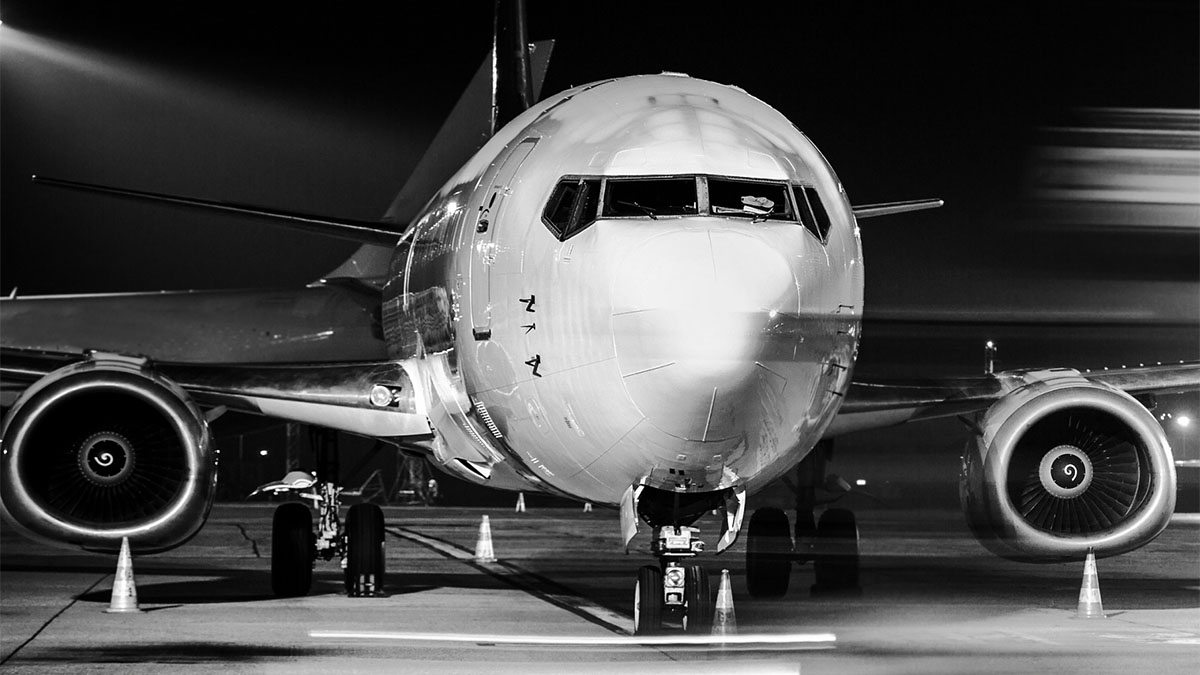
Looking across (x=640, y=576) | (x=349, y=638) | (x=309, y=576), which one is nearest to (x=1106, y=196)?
(x=640, y=576)

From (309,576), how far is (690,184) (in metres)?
7.44

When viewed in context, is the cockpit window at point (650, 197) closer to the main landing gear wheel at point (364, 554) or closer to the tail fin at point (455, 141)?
the main landing gear wheel at point (364, 554)

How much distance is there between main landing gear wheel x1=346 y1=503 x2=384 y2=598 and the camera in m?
14.0

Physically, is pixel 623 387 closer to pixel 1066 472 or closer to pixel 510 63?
pixel 1066 472

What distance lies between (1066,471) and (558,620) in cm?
394

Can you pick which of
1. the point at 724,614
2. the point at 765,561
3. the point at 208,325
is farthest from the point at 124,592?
the point at 208,325

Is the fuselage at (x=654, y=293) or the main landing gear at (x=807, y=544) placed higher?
the fuselage at (x=654, y=293)

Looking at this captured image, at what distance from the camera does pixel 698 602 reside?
391 inches

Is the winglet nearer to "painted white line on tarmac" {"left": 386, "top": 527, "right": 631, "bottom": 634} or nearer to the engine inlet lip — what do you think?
the engine inlet lip

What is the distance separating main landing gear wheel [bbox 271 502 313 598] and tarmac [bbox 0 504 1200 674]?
0.30m

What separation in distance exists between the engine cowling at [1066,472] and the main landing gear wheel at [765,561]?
270 centimetres

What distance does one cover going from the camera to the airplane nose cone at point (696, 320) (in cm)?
745

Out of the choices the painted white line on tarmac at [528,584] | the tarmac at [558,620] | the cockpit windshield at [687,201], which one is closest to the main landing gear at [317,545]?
the tarmac at [558,620]

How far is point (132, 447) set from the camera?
40.0ft
